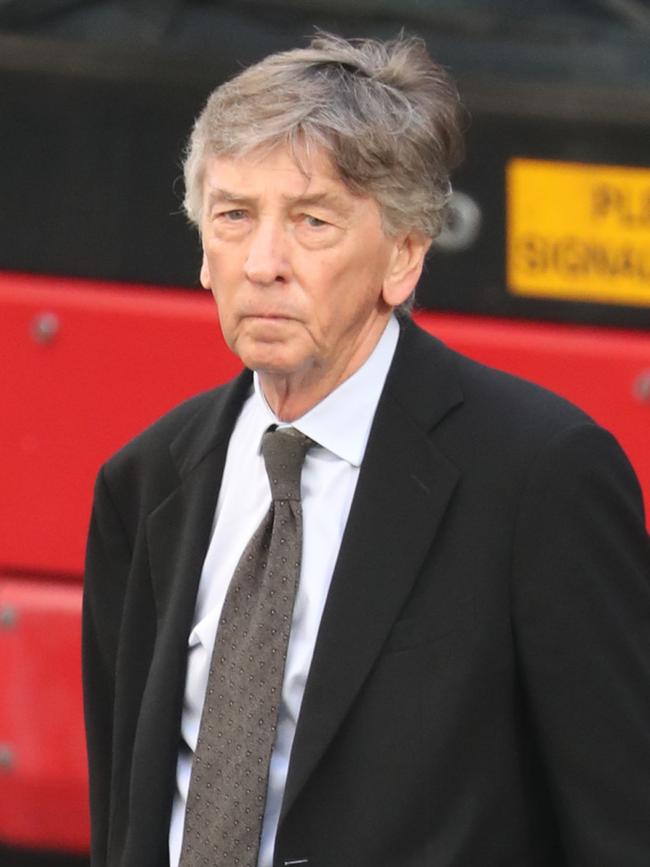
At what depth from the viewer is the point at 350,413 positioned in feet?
6.27

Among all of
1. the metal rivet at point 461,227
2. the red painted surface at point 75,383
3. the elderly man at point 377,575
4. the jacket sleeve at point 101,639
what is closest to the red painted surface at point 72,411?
the red painted surface at point 75,383

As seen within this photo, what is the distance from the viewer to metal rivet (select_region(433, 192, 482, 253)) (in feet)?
9.10

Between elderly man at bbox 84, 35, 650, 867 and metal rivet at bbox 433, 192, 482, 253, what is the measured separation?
858mm

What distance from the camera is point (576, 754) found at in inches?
70.0

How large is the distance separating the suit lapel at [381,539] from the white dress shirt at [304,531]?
1.2 inches

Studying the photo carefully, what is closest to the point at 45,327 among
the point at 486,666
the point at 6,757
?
the point at 6,757

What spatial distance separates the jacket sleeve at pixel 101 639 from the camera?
7.01 feet

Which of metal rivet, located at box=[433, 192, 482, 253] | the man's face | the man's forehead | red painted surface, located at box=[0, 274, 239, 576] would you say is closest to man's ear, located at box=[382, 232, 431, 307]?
the man's face

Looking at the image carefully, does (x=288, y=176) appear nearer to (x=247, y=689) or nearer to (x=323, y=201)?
(x=323, y=201)

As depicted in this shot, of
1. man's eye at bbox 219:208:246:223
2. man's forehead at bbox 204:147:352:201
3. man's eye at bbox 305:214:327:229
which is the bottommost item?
man's eye at bbox 305:214:327:229

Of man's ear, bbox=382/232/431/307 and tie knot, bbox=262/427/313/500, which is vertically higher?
man's ear, bbox=382/232/431/307

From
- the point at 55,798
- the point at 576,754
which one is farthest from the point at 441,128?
the point at 55,798

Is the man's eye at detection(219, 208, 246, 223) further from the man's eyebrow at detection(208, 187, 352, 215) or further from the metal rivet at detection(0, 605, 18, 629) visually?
the metal rivet at detection(0, 605, 18, 629)

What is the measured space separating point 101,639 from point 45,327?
2.95 ft
